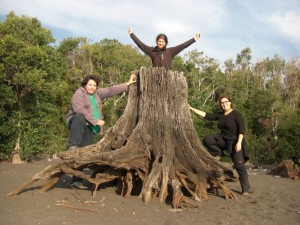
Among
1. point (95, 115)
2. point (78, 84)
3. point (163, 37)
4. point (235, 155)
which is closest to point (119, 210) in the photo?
point (95, 115)

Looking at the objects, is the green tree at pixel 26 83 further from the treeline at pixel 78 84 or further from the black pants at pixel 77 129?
the black pants at pixel 77 129

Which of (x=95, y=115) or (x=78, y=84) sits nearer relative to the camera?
(x=95, y=115)

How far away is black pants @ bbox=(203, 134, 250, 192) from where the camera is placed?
252 inches

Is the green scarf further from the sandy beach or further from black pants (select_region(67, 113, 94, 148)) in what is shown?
the sandy beach

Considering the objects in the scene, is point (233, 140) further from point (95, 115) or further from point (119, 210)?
point (119, 210)

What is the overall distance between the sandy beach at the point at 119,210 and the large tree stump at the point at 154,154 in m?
0.20

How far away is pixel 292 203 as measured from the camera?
20.2ft

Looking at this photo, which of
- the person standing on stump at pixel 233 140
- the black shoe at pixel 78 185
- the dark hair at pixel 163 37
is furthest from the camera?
the dark hair at pixel 163 37

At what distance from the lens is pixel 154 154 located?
19.6ft

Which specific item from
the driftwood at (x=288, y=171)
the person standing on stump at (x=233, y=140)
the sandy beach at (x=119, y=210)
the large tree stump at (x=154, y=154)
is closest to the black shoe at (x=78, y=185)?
the sandy beach at (x=119, y=210)

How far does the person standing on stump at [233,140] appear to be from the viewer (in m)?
6.40

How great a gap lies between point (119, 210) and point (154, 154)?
1367mm

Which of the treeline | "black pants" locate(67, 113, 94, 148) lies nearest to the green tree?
the treeline

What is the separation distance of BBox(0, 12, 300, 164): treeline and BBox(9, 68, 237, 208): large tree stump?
9.04m
